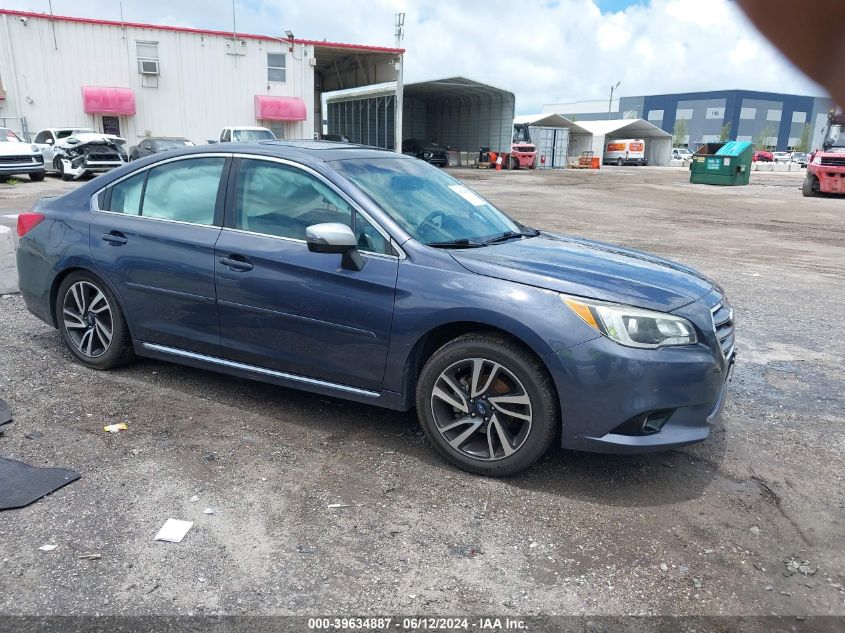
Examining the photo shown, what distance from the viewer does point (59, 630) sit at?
2.32m

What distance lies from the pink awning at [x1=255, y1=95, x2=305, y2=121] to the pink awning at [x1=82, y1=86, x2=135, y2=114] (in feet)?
17.6

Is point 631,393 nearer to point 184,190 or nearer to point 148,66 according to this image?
point 184,190

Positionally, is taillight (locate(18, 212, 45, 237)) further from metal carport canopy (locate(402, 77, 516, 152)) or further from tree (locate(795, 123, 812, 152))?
metal carport canopy (locate(402, 77, 516, 152))

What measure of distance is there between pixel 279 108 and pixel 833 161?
22.6 meters

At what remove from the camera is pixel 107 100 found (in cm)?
2806

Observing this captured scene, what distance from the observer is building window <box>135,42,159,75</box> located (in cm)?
2852

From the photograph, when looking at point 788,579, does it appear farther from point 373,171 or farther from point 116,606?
point 373,171

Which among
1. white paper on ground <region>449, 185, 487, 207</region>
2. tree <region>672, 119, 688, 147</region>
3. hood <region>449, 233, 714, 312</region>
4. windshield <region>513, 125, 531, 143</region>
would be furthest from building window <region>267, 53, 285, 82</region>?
tree <region>672, 119, 688, 147</region>

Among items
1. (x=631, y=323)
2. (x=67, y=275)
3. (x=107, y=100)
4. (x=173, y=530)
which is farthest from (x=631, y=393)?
(x=107, y=100)

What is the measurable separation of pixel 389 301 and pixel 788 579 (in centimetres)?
219

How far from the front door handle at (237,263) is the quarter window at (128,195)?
3.22ft

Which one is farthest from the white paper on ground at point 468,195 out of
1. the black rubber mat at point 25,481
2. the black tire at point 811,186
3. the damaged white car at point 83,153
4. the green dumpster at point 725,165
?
the green dumpster at point 725,165

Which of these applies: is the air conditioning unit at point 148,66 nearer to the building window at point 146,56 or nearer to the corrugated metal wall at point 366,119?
the building window at point 146,56

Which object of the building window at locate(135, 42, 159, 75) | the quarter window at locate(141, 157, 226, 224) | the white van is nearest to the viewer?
the quarter window at locate(141, 157, 226, 224)
